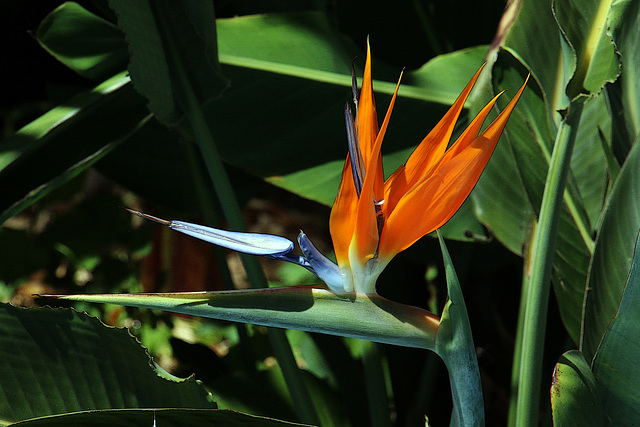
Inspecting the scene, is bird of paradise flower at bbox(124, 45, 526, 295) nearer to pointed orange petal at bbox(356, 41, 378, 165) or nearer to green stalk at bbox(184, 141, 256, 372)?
pointed orange petal at bbox(356, 41, 378, 165)

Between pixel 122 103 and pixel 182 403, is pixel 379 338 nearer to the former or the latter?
pixel 182 403

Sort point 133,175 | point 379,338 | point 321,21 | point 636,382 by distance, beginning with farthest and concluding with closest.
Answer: point 133,175 → point 321,21 → point 636,382 → point 379,338

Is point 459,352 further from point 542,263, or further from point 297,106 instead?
point 297,106

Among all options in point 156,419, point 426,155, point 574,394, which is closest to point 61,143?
point 156,419

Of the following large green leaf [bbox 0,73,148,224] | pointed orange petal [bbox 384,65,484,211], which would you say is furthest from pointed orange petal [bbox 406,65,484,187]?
large green leaf [bbox 0,73,148,224]

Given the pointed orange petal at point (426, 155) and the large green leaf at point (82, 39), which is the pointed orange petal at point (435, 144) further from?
the large green leaf at point (82, 39)

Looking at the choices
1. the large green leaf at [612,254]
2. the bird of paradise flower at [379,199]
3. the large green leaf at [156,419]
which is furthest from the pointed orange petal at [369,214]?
the large green leaf at [612,254]

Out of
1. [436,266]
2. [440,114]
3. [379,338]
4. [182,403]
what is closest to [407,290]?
[436,266]
